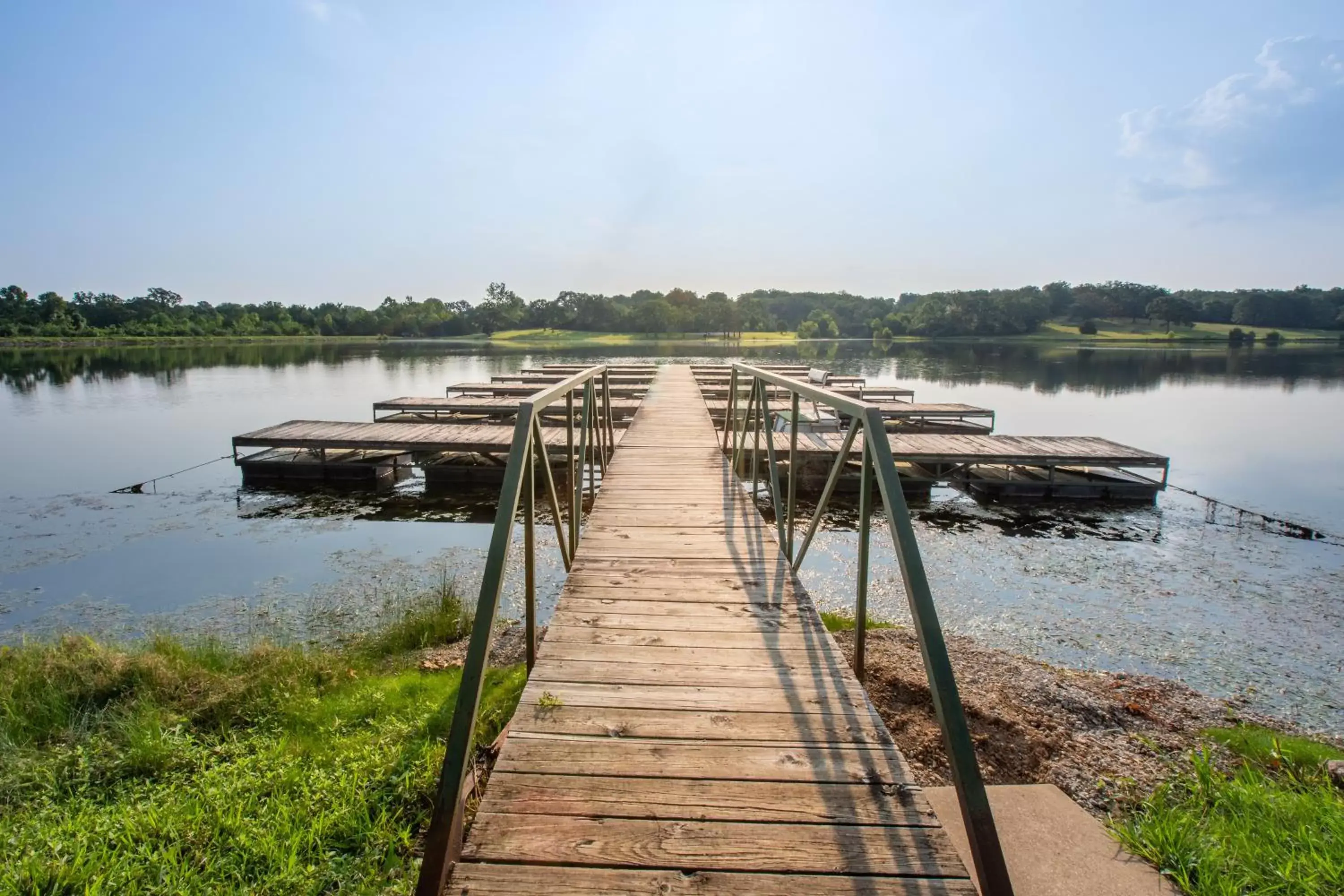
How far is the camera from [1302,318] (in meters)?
85.2

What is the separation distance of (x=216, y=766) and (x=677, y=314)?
101169 millimetres

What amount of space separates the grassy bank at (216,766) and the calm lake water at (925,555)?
1853 millimetres

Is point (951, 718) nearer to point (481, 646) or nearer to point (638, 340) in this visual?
point (481, 646)

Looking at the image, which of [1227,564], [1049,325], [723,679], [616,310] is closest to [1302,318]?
[1049,325]

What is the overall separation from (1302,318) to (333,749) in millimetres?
117950

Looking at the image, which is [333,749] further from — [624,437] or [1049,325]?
[1049,325]

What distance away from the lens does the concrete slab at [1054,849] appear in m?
2.38

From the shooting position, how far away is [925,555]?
879 cm

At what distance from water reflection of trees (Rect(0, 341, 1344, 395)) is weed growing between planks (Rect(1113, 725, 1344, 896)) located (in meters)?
30.0

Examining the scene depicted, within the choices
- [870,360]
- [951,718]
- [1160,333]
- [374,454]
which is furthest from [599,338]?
[951,718]

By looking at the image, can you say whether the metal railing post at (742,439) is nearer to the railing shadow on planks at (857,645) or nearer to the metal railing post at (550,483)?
the metal railing post at (550,483)

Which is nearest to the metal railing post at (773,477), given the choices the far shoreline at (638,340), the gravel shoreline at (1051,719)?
Result: the gravel shoreline at (1051,719)

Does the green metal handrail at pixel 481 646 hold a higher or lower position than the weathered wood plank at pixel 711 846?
higher

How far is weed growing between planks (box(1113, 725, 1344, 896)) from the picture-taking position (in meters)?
2.50
